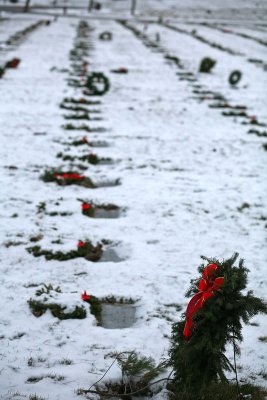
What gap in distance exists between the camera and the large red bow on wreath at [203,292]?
2.70 m

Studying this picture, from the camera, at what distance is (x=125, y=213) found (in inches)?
252

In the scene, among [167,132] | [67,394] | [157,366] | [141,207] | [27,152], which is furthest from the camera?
[167,132]

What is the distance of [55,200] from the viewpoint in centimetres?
663

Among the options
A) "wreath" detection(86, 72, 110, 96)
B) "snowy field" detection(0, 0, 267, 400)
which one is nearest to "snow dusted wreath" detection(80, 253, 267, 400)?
"snowy field" detection(0, 0, 267, 400)

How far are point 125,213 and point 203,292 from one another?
3727mm

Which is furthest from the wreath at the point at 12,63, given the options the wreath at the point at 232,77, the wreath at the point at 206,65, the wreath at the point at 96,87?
the wreath at the point at 232,77

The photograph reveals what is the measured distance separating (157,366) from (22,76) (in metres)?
13.1

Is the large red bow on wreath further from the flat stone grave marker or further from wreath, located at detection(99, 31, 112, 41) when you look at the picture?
wreath, located at detection(99, 31, 112, 41)

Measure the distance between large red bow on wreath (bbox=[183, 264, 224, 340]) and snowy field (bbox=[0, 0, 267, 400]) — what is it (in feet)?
3.23

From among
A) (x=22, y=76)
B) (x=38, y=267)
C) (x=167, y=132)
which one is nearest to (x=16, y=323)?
(x=38, y=267)

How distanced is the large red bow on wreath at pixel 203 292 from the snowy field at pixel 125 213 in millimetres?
984

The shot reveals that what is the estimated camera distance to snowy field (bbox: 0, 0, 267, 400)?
12.6 ft

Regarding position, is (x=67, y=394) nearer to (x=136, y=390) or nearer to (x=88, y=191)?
(x=136, y=390)

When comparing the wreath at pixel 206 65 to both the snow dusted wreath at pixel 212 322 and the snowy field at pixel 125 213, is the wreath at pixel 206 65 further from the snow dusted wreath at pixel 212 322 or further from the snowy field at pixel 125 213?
the snow dusted wreath at pixel 212 322
